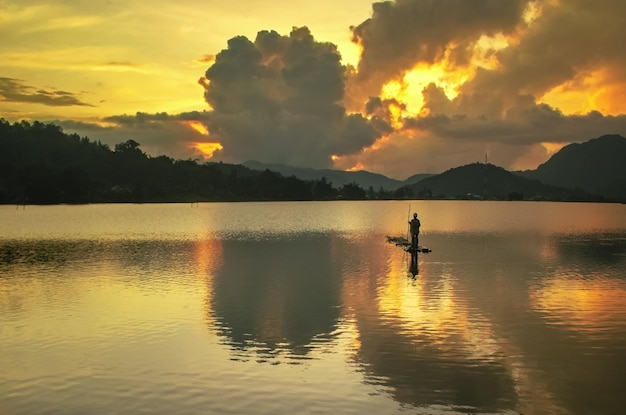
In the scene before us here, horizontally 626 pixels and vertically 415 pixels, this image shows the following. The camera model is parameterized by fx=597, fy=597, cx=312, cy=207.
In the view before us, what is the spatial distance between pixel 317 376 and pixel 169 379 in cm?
490

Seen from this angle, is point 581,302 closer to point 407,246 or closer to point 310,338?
point 310,338

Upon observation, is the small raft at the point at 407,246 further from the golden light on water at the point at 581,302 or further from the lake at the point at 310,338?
the golden light on water at the point at 581,302

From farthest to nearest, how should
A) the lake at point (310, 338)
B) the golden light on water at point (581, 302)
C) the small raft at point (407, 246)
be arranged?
the small raft at point (407, 246) → the golden light on water at point (581, 302) → the lake at point (310, 338)

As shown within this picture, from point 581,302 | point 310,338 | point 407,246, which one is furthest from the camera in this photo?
point 407,246

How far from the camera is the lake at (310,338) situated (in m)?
18.0

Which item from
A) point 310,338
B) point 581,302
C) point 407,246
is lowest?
point 310,338

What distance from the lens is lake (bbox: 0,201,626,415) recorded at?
59.1 ft

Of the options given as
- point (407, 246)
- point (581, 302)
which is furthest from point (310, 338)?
point (407, 246)

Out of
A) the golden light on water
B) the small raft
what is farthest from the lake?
the small raft

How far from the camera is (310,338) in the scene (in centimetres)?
2523

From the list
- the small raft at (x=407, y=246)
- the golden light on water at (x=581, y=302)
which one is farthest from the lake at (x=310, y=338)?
the small raft at (x=407, y=246)

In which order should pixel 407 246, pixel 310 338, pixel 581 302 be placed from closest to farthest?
pixel 310 338, pixel 581 302, pixel 407 246

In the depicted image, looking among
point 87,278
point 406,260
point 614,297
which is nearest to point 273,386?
point 614,297

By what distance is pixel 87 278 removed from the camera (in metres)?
43.6
